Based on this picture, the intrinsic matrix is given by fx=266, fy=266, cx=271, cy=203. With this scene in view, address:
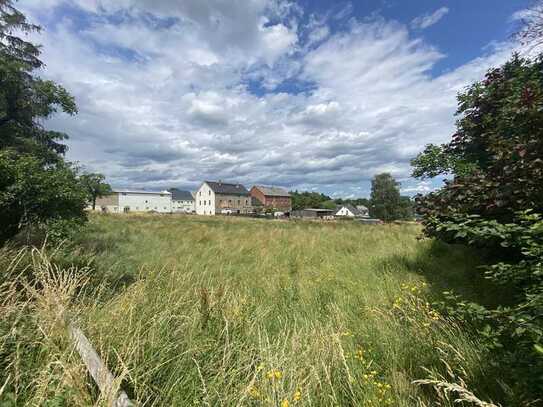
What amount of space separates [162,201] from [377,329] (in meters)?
95.3

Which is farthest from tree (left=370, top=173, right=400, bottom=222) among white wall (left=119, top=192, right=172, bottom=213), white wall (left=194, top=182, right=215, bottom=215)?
white wall (left=119, top=192, right=172, bottom=213)

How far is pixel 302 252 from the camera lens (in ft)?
31.1

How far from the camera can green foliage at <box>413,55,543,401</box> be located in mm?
1995

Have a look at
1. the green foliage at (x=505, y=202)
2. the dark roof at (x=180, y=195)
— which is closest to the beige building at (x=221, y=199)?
the dark roof at (x=180, y=195)

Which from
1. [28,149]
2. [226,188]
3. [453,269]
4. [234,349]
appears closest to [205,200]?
[226,188]

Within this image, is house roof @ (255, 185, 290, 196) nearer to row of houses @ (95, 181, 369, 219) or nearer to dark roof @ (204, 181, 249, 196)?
row of houses @ (95, 181, 369, 219)

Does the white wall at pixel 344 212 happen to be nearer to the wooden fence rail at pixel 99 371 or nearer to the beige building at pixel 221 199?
the beige building at pixel 221 199

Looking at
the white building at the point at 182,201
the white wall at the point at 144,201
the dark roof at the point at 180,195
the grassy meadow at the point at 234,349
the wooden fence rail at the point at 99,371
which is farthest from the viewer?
the dark roof at the point at 180,195

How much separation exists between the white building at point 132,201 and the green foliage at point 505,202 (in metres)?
86.4

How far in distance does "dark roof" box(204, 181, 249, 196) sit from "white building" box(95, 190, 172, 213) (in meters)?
19.2

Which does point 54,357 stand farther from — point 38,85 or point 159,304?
point 38,85

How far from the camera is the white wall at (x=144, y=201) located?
3259 inches

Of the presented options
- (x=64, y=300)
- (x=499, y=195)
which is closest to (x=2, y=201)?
(x=64, y=300)

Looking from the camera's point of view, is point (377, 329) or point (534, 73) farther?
point (534, 73)
